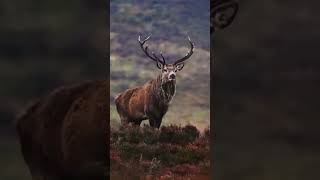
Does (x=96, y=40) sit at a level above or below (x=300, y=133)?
above

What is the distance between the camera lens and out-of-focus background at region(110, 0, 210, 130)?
496 centimetres

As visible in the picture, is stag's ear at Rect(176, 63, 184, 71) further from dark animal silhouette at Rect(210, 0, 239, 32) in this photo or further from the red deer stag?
dark animal silhouette at Rect(210, 0, 239, 32)

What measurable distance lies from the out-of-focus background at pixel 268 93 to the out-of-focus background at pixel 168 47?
121 millimetres

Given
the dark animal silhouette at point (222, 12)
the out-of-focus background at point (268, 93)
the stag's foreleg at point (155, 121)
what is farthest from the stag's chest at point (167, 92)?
the dark animal silhouette at point (222, 12)

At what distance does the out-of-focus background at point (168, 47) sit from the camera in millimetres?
4965

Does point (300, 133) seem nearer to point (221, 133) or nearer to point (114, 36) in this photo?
point (221, 133)

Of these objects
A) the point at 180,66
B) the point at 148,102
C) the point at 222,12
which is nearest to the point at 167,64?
the point at 180,66

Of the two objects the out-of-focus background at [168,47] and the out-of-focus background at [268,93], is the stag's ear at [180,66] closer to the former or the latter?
the out-of-focus background at [168,47]

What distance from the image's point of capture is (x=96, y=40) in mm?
4949

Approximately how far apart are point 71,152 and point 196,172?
1029 millimetres

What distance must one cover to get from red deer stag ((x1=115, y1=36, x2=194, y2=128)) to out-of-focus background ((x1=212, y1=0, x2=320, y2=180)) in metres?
0.37

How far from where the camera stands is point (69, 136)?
4941mm

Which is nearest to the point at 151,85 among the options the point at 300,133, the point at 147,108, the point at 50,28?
the point at 147,108

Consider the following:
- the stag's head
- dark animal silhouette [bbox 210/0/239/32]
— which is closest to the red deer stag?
the stag's head
